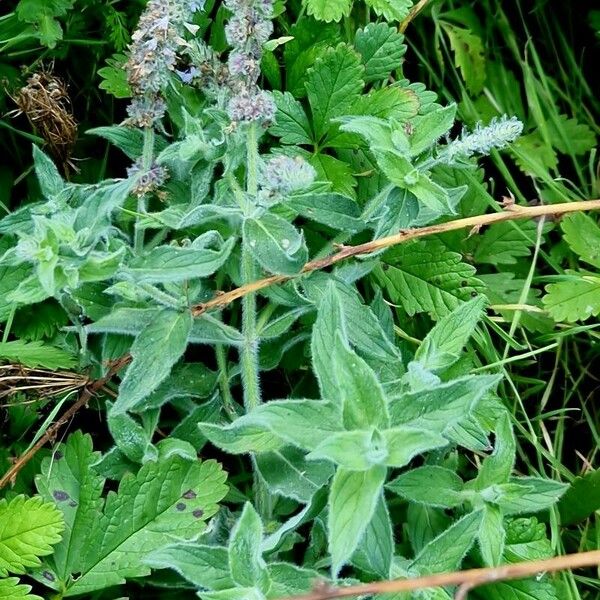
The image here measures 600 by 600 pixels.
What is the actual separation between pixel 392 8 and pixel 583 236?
74 centimetres

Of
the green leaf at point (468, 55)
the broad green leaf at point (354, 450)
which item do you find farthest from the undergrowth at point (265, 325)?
the green leaf at point (468, 55)

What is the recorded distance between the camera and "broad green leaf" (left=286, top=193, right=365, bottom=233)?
1571mm

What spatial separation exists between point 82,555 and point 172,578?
0.18 meters

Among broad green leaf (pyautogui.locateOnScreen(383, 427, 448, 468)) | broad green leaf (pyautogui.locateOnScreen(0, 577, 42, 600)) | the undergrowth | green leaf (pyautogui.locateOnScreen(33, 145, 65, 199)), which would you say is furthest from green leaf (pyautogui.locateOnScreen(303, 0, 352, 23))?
broad green leaf (pyautogui.locateOnScreen(0, 577, 42, 600))

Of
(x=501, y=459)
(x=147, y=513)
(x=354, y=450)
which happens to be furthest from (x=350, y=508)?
(x=147, y=513)

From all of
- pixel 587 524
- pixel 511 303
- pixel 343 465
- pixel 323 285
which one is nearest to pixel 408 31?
pixel 511 303

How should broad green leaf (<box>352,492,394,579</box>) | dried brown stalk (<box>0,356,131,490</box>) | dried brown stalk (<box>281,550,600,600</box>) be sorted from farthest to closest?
dried brown stalk (<box>0,356,131,490</box>) < broad green leaf (<box>352,492,394,579</box>) < dried brown stalk (<box>281,550,600,600</box>)

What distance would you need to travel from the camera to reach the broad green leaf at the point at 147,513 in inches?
62.2

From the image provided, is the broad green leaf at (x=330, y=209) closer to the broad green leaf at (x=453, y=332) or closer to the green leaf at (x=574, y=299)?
the broad green leaf at (x=453, y=332)

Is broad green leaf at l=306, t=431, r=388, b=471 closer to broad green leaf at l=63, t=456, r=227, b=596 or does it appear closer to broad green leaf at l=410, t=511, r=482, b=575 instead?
broad green leaf at l=410, t=511, r=482, b=575

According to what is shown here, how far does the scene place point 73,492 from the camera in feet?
5.43

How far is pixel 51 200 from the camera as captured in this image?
5.11ft

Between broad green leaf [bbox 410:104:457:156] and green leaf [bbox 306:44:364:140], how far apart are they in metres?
0.27

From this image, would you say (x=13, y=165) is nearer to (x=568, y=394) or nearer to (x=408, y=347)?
(x=408, y=347)
